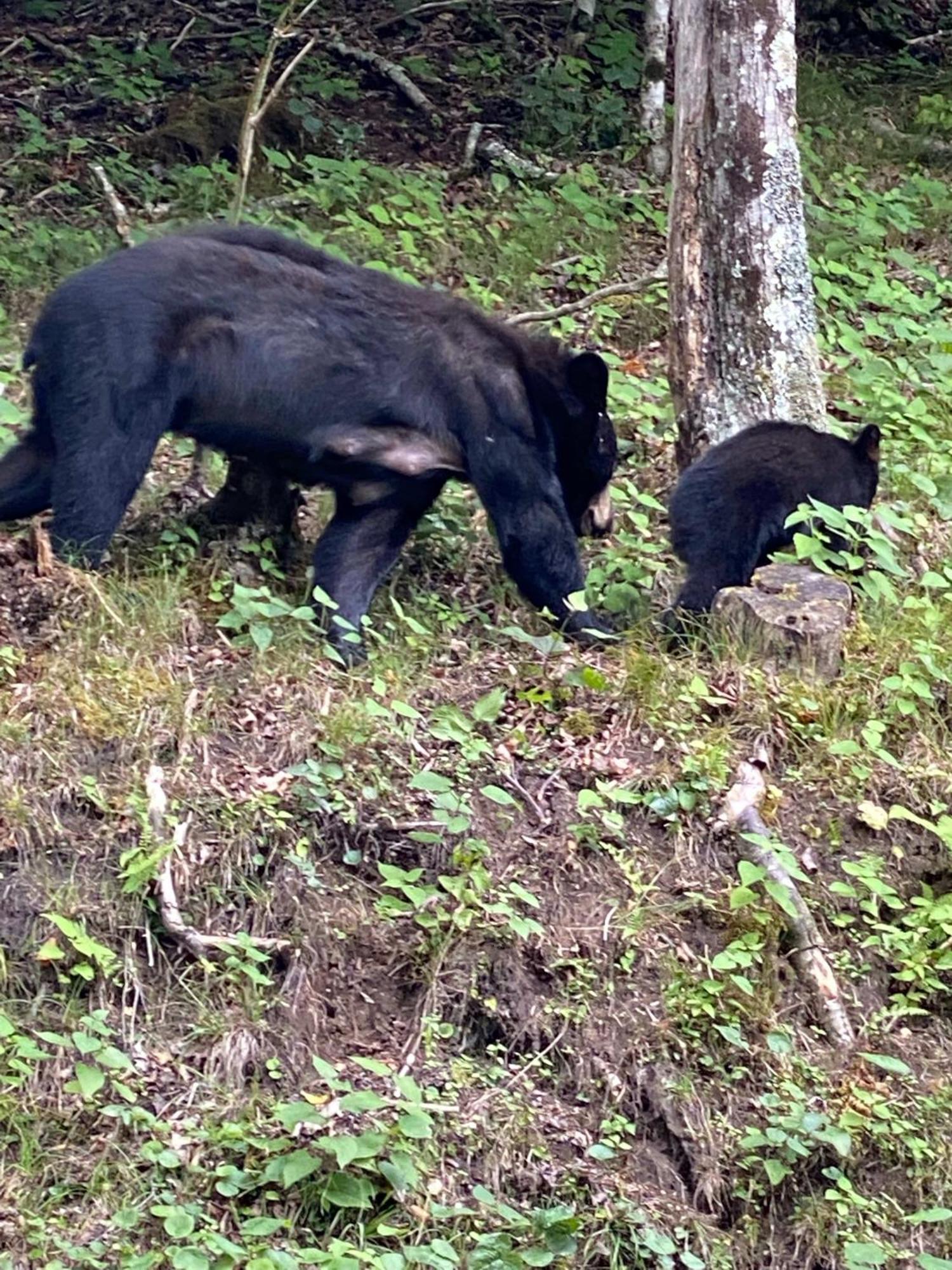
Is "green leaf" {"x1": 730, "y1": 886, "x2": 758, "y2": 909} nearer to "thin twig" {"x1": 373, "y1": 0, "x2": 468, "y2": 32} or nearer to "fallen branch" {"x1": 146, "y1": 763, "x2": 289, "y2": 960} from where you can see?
"fallen branch" {"x1": 146, "y1": 763, "x2": 289, "y2": 960}

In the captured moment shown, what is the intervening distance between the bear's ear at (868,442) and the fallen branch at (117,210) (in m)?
4.14

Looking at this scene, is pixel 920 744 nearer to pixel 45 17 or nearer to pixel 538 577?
pixel 538 577

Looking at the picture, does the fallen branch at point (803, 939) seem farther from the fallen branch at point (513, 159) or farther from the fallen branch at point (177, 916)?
the fallen branch at point (513, 159)

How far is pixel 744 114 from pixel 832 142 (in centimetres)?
537

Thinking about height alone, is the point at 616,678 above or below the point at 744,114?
below

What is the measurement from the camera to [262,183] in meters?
11.0

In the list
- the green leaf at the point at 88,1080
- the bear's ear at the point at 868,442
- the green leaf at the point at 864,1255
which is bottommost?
the green leaf at the point at 864,1255

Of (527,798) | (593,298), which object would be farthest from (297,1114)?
(593,298)

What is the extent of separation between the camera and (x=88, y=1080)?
452cm

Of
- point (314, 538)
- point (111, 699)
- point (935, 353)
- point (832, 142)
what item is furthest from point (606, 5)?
point (111, 699)

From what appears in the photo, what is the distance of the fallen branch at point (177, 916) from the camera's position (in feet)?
16.5

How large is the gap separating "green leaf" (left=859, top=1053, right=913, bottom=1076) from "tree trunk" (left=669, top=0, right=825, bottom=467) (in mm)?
3111

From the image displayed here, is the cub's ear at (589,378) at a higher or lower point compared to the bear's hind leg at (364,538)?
higher

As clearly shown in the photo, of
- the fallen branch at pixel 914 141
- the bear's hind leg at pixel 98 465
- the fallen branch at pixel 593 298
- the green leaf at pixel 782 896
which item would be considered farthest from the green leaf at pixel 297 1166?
the fallen branch at pixel 914 141
